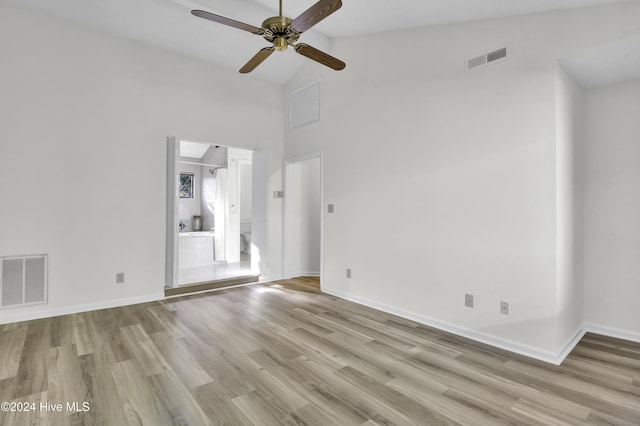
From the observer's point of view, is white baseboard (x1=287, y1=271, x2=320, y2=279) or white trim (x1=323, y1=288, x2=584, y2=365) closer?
white trim (x1=323, y1=288, x2=584, y2=365)

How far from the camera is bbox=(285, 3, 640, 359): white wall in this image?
2.68 meters

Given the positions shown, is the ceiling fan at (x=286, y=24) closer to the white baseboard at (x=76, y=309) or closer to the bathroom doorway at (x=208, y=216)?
the bathroom doorway at (x=208, y=216)

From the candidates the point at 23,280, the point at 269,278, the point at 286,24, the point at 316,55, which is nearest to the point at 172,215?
the point at 23,280

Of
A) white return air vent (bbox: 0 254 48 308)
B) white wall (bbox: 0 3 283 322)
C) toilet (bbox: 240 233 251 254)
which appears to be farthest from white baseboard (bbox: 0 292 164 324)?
toilet (bbox: 240 233 251 254)

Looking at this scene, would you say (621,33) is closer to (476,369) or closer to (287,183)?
(476,369)

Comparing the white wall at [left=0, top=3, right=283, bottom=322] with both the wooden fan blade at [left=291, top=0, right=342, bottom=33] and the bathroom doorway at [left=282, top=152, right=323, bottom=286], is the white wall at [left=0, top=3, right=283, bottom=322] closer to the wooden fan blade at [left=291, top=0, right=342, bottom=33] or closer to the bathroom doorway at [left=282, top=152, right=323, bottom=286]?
the bathroom doorway at [left=282, top=152, right=323, bottom=286]

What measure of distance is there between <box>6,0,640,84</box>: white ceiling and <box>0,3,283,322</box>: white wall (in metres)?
0.18

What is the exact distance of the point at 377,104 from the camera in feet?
13.2

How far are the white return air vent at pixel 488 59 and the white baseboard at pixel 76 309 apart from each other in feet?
15.1

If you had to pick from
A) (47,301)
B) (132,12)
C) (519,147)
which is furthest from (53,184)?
(519,147)

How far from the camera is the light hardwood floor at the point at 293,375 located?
1942mm

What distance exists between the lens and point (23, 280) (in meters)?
3.49

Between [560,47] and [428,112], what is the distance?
1193mm

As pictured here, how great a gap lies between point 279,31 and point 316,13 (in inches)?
14.5
